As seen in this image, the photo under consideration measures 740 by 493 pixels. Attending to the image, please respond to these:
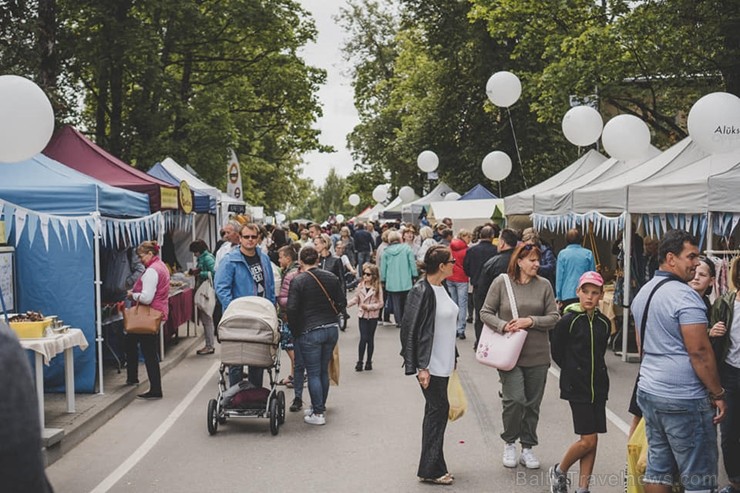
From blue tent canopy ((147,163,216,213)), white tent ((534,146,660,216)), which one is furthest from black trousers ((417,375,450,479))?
blue tent canopy ((147,163,216,213))

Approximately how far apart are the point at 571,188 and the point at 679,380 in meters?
10.9

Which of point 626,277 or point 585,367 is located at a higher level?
point 626,277

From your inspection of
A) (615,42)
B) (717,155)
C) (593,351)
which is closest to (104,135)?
(615,42)

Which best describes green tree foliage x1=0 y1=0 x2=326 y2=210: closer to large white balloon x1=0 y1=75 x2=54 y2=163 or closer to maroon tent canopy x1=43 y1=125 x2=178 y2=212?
maroon tent canopy x1=43 y1=125 x2=178 y2=212

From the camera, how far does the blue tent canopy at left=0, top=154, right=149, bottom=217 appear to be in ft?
30.7

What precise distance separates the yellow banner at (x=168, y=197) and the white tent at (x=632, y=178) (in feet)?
22.2

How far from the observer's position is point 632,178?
1220 cm

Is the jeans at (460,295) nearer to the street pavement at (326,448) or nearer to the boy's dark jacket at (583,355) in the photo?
the street pavement at (326,448)

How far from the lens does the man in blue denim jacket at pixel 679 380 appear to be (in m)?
4.57

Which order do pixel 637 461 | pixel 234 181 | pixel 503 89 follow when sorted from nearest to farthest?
pixel 637 461
pixel 503 89
pixel 234 181

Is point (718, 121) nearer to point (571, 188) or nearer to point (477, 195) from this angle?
point (571, 188)


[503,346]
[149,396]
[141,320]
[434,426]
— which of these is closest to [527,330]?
[503,346]

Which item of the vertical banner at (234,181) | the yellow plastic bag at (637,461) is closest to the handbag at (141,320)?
the yellow plastic bag at (637,461)

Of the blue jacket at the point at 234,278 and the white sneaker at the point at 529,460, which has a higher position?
the blue jacket at the point at 234,278
